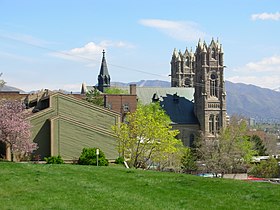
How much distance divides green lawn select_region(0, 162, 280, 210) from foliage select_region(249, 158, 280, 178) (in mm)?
50213

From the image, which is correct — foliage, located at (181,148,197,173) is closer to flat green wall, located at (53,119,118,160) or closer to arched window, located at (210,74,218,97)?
flat green wall, located at (53,119,118,160)

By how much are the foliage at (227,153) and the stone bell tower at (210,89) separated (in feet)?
135

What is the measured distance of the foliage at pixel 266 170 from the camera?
7244 centimetres

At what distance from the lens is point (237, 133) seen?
244 feet

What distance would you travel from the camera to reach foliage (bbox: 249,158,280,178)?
72.4 meters

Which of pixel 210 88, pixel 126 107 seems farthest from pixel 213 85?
pixel 126 107

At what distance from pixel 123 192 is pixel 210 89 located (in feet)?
337

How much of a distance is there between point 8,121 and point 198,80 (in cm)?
8350

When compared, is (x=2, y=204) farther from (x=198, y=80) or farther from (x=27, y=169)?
(x=198, y=80)

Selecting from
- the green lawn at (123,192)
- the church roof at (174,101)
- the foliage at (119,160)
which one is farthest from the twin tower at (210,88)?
the green lawn at (123,192)

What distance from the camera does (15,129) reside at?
4319 centimetres

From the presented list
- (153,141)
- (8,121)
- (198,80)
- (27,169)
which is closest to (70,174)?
(27,169)

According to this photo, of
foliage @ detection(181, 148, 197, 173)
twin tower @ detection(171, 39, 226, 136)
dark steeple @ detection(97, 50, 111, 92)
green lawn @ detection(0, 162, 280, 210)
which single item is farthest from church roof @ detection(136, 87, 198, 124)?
green lawn @ detection(0, 162, 280, 210)

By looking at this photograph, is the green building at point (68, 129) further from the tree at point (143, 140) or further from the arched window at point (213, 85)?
the arched window at point (213, 85)
